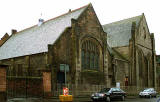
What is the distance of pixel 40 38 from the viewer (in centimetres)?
3500

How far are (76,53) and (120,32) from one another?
20222 millimetres

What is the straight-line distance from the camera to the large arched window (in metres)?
32.7

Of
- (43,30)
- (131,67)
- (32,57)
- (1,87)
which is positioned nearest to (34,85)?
(1,87)

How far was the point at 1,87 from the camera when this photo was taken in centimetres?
1911

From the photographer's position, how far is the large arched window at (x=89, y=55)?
32.7m

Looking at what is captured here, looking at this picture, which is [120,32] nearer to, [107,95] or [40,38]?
[40,38]

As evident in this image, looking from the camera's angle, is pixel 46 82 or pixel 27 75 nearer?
pixel 46 82

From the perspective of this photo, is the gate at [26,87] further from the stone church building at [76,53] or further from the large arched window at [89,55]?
the large arched window at [89,55]

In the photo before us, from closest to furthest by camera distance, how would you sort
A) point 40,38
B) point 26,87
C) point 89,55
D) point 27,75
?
point 26,87
point 27,75
point 89,55
point 40,38

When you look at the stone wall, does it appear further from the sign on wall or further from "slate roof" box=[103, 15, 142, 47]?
"slate roof" box=[103, 15, 142, 47]

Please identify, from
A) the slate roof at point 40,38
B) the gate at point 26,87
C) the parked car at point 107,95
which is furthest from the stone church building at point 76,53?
the parked car at point 107,95

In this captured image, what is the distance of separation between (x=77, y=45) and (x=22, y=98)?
10.7 meters

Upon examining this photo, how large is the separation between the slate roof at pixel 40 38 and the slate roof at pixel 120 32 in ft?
48.2

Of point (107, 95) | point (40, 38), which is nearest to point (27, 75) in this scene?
point (40, 38)
